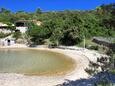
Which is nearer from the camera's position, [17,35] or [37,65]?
[37,65]

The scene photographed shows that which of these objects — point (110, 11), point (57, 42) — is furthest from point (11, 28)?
point (110, 11)

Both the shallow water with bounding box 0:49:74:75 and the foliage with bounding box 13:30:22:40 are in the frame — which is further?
the foliage with bounding box 13:30:22:40

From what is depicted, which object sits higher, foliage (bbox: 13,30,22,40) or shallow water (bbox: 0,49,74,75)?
foliage (bbox: 13,30,22,40)

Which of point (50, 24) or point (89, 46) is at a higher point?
point (50, 24)

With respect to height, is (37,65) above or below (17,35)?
below

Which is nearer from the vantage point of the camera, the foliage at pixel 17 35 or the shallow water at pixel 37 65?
the shallow water at pixel 37 65

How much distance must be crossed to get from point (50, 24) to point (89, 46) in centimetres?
1082

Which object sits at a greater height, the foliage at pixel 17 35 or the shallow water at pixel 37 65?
the foliage at pixel 17 35

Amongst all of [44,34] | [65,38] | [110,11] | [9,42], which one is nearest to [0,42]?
[9,42]

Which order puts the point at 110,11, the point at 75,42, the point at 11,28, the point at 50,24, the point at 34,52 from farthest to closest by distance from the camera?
the point at 11,28
the point at 50,24
the point at 75,42
the point at 34,52
the point at 110,11

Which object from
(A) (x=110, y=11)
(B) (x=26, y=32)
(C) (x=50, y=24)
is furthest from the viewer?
(B) (x=26, y=32)

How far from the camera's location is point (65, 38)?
156 ft

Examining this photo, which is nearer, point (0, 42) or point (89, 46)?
point (89, 46)

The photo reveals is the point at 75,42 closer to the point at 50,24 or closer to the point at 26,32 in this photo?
the point at 50,24
